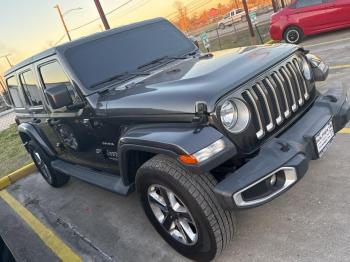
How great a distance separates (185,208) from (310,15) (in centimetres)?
1062

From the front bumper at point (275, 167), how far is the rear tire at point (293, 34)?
9.90 meters

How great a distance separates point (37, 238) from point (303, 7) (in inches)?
419

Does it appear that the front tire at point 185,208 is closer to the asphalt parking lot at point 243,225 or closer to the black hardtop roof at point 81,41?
the asphalt parking lot at point 243,225

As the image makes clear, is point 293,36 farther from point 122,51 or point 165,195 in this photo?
point 165,195

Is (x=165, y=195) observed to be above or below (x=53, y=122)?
below

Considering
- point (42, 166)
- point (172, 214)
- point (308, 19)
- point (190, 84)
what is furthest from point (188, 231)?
point (308, 19)

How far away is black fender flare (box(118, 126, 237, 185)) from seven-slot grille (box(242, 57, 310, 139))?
1.30ft

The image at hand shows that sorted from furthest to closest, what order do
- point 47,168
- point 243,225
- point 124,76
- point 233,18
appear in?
point 233,18
point 47,168
point 124,76
point 243,225

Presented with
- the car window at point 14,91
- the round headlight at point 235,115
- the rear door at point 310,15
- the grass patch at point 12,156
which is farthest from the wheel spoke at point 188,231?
the rear door at point 310,15

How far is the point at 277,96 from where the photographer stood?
3.07 metres

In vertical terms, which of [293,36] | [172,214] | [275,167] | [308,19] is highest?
[275,167]

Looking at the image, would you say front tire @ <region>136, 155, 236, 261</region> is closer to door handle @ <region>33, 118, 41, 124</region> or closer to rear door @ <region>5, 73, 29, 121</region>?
door handle @ <region>33, 118, 41, 124</region>

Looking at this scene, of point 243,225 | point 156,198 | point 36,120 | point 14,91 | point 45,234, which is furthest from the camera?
point 14,91

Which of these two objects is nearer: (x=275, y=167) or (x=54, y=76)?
(x=275, y=167)
